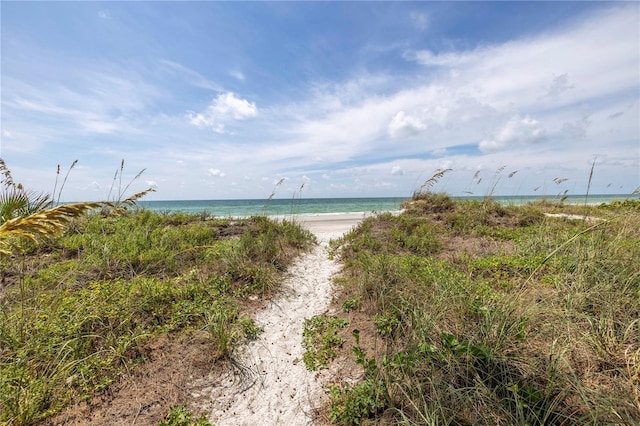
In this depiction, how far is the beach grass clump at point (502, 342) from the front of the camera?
2451 millimetres

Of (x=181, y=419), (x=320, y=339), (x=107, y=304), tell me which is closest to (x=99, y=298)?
(x=107, y=304)

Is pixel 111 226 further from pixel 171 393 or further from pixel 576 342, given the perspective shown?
pixel 576 342

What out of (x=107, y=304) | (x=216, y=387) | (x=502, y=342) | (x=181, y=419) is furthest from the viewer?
(x=107, y=304)

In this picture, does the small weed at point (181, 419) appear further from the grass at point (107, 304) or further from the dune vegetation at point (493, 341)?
the dune vegetation at point (493, 341)

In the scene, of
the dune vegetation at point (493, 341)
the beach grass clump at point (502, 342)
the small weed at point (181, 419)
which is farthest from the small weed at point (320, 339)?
the small weed at point (181, 419)

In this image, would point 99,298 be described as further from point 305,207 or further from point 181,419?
point 305,207

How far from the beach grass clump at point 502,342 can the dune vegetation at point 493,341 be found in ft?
0.05

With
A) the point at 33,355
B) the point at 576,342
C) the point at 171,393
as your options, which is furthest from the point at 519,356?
the point at 33,355

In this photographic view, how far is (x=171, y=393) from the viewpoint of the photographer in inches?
134

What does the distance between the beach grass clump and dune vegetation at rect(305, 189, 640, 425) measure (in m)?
0.02

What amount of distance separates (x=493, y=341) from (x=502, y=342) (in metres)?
0.08

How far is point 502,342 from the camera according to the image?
2.92m

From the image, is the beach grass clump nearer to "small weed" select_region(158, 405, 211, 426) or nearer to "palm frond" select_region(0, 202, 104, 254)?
"small weed" select_region(158, 405, 211, 426)

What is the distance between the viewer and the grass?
3.18m
